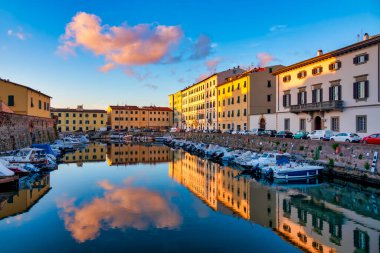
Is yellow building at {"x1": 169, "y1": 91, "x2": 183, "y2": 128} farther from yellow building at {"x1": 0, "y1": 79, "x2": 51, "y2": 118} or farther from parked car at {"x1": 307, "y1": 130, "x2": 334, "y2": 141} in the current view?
parked car at {"x1": 307, "y1": 130, "x2": 334, "y2": 141}

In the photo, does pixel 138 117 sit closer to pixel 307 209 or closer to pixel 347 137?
pixel 347 137

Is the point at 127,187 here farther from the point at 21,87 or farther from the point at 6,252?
the point at 21,87

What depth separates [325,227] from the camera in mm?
15625

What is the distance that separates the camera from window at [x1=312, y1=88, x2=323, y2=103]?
133 ft

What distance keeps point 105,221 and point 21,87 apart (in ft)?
121

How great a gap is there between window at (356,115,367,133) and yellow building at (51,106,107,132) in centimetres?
9647

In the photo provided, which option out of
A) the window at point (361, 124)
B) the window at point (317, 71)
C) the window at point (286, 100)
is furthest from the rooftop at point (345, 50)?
the window at point (361, 124)

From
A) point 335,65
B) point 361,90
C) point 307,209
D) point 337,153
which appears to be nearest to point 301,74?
point 335,65

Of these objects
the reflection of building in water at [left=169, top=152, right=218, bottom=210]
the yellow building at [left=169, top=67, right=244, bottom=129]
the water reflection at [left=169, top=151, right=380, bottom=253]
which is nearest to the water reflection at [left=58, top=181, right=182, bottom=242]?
the reflection of building in water at [left=169, top=152, right=218, bottom=210]

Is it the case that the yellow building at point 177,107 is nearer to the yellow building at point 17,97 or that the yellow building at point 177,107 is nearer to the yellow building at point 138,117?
the yellow building at point 138,117

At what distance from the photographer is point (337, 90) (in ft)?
123

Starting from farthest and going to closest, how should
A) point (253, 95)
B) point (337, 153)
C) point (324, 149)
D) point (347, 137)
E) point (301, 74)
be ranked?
point (253, 95) → point (301, 74) → point (347, 137) → point (324, 149) → point (337, 153)

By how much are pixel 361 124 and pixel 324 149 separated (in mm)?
7548

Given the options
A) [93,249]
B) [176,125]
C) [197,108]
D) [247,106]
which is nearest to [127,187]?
[93,249]
